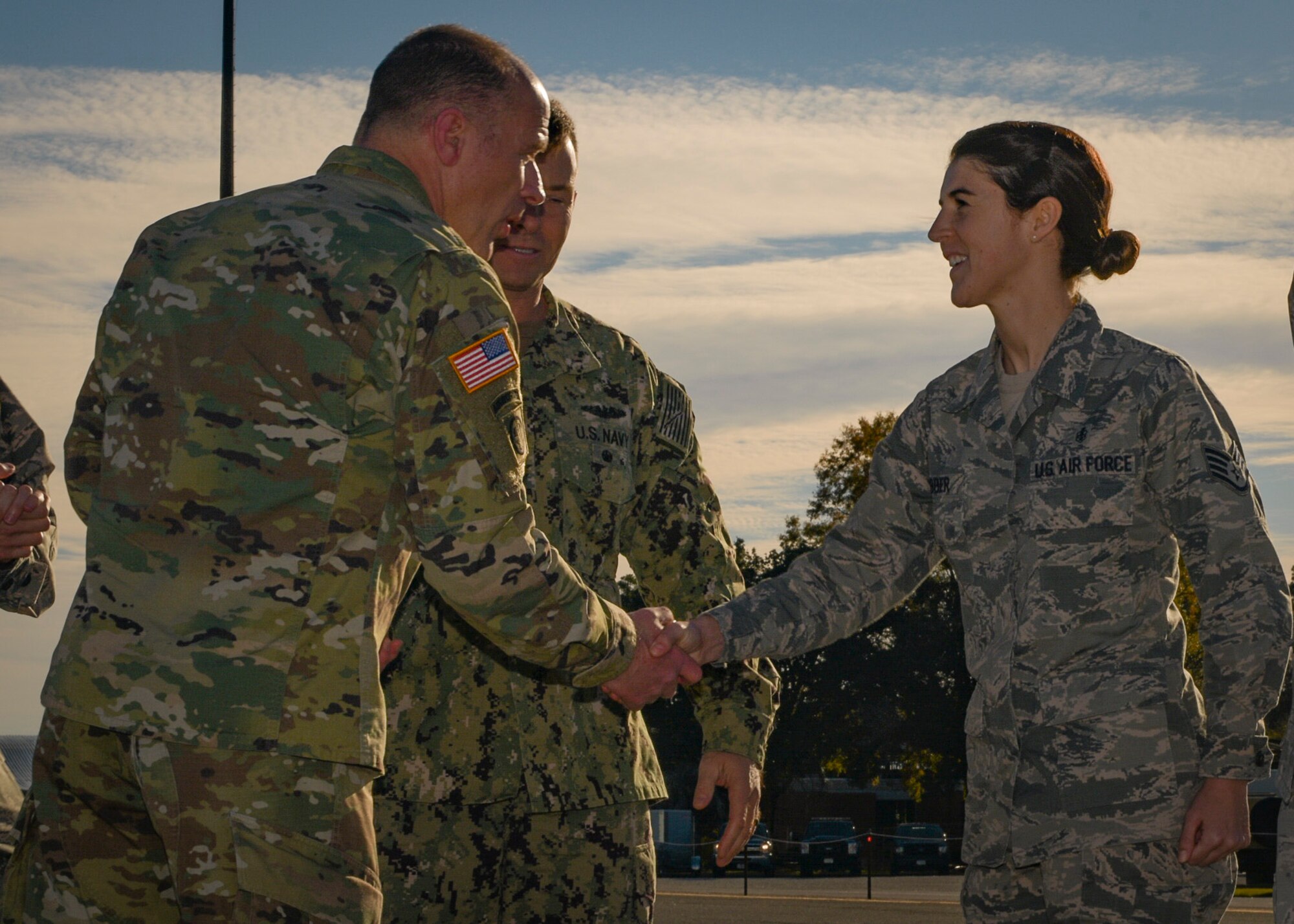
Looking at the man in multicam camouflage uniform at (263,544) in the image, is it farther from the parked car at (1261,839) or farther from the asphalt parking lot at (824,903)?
the parked car at (1261,839)

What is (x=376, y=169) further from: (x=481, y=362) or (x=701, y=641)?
(x=701, y=641)

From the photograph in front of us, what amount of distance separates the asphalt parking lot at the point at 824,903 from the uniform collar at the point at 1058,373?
455 inches

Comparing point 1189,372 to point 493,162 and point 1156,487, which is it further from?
point 493,162

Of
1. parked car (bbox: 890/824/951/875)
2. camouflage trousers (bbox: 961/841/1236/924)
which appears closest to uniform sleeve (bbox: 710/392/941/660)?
camouflage trousers (bbox: 961/841/1236/924)

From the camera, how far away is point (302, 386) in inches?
117

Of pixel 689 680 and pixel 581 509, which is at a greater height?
pixel 581 509

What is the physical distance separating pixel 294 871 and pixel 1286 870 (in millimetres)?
2124

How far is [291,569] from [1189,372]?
8.07 ft

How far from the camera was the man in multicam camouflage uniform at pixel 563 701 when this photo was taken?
427 cm

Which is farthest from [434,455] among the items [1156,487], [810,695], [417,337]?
[810,695]

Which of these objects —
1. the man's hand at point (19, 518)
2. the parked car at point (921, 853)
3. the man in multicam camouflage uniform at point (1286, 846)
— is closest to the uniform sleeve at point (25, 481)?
the man's hand at point (19, 518)

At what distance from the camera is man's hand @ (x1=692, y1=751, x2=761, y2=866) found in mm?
4586

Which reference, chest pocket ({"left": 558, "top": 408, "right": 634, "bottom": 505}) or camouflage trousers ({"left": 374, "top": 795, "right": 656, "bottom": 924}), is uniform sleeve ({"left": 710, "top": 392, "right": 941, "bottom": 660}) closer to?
chest pocket ({"left": 558, "top": 408, "right": 634, "bottom": 505})

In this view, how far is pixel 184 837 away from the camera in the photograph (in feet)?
9.21
